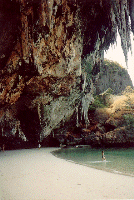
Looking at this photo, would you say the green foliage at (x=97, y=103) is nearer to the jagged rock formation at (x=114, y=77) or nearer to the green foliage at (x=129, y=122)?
the green foliage at (x=129, y=122)

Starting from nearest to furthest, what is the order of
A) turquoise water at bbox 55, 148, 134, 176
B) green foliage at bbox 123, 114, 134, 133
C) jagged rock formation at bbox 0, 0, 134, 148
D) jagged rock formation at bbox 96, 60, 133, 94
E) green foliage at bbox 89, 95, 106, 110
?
jagged rock formation at bbox 0, 0, 134, 148 → turquoise water at bbox 55, 148, 134, 176 → green foliage at bbox 123, 114, 134, 133 → green foliage at bbox 89, 95, 106, 110 → jagged rock formation at bbox 96, 60, 133, 94

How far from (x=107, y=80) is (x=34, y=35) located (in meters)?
48.0

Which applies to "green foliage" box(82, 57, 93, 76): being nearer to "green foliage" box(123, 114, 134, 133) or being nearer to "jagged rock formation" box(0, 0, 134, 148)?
"jagged rock formation" box(0, 0, 134, 148)

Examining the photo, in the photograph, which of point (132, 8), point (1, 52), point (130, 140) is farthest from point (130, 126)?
point (1, 52)

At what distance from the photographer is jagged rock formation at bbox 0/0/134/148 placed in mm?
7227

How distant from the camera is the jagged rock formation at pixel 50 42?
7227mm

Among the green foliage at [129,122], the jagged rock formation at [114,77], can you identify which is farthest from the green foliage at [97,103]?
the jagged rock formation at [114,77]

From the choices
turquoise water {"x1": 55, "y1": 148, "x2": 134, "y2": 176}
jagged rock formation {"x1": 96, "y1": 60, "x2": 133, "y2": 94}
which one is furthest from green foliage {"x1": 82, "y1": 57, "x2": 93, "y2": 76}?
jagged rock formation {"x1": 96, "y1": 60, "x2": 133, "y2": 94}

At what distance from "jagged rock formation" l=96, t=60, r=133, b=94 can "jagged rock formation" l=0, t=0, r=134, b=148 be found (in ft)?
132

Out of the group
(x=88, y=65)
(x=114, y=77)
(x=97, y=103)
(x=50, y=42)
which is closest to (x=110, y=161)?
(x=88, y=65)

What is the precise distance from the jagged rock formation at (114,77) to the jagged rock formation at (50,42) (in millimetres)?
40141

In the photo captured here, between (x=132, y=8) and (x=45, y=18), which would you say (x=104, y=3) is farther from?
(x=45, y=18)

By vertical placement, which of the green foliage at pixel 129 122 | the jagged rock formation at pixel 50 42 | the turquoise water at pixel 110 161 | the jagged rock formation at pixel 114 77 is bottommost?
the turquoise water at pixel 110 161

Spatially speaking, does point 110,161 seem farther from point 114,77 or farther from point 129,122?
point 114,77
